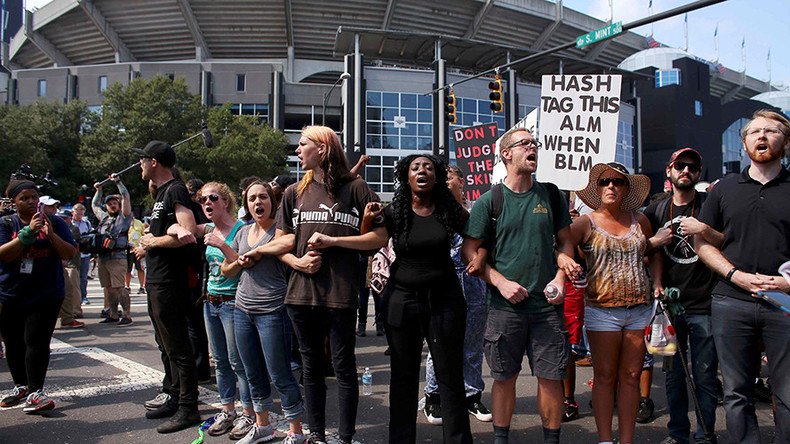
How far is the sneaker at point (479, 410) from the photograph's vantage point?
454 cm

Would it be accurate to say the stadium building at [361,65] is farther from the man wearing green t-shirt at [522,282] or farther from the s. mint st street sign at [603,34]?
the man wearing green t-shirt at [522,282]

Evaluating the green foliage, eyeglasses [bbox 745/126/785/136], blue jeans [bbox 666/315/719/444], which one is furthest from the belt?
the green foliage

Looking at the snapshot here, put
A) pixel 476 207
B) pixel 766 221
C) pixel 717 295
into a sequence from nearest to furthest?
pixel 766 221, pixel 717 295, pixel 476 207

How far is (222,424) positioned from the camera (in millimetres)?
4215

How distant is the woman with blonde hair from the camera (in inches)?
140

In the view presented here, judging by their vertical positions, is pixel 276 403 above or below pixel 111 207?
below

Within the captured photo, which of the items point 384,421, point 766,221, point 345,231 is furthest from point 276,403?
point 766,221

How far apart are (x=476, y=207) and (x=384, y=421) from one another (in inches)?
81.0

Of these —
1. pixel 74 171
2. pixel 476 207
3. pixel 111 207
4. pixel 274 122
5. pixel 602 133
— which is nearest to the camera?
pixel 476 207

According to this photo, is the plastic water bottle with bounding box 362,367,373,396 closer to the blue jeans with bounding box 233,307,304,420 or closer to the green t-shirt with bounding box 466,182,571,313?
the blue jeans with bounding box 233,307,304,420

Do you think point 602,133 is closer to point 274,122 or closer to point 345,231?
point 345,231

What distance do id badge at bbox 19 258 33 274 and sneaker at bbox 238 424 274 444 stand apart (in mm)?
2429

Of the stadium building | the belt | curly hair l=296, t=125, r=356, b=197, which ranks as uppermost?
the stadium building

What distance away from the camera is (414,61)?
52.1 meters
